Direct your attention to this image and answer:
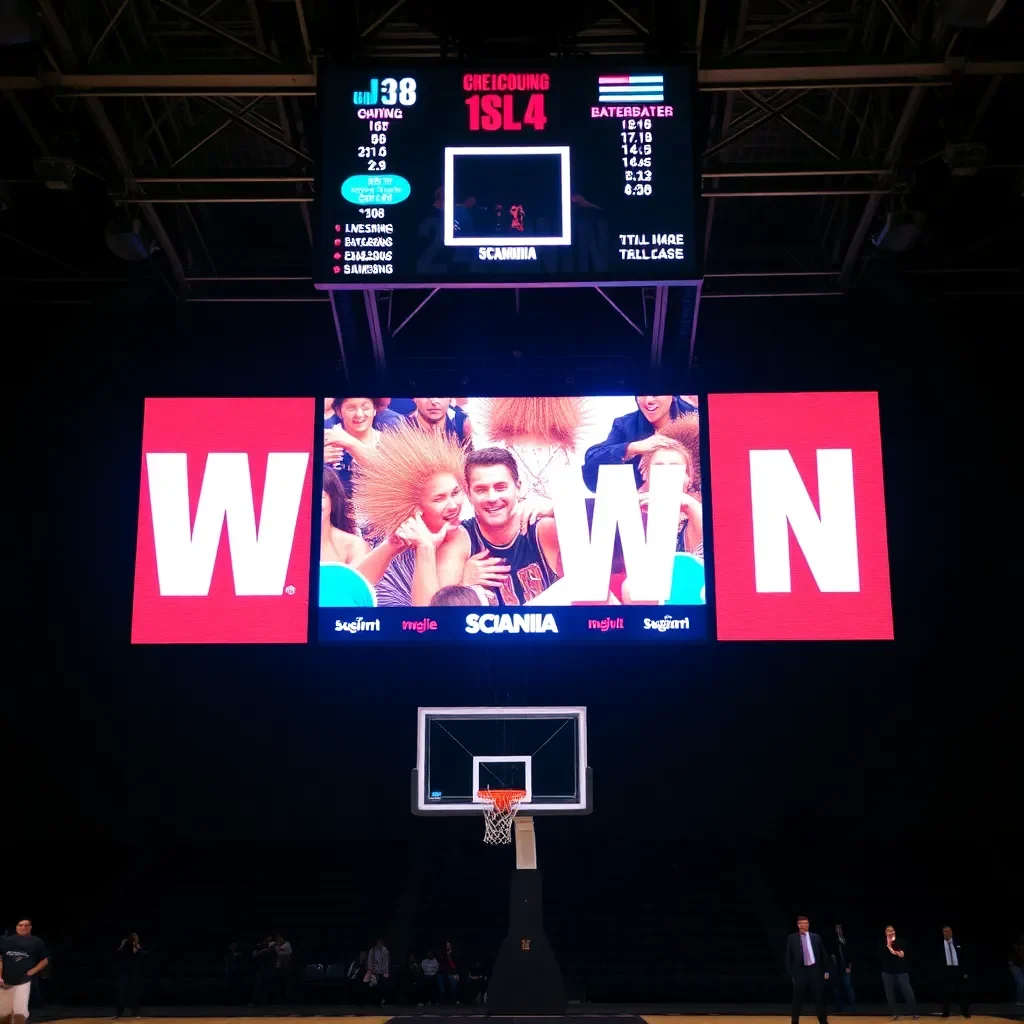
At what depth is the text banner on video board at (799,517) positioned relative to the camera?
15.0 meters

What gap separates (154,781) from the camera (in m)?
17.8

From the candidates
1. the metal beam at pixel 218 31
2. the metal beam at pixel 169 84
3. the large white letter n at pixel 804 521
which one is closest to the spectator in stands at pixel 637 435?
the large white letter n at pixel 804 521

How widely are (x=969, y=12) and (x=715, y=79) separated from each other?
255cm

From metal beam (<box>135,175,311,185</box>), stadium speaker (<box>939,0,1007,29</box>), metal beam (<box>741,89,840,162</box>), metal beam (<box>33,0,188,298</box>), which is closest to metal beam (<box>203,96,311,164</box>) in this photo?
metal beam (<box>135,175,311,185</box>)

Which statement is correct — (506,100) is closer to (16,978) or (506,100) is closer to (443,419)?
(443,419)

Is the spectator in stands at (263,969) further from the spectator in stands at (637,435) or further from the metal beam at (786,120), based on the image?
the metal beam at (786,120)

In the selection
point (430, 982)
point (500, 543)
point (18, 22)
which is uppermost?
point (18, 22)

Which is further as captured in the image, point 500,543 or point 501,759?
point 500,543

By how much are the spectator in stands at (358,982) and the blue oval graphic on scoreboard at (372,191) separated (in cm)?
1071

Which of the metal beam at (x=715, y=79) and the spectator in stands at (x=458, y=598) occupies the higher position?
the metal beam at (x=715, y=79)

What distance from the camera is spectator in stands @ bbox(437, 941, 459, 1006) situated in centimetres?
1670

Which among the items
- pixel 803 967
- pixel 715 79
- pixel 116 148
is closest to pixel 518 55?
pixel 715 79

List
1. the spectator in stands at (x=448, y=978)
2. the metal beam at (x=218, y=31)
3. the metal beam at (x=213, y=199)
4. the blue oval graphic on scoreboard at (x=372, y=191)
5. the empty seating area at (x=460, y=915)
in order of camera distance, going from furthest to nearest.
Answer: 1. the empty seating area at (x=460, y=915)
2. the spectator in stands at (x=448, y=978)
3. the metal beam at (x=213, y=199)
4. the metal beam at (x=218, y=31)
5. the blue oval graphic on scoreboard at (x=372, y=191)

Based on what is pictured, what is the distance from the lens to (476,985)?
Result: 16.6 meters
